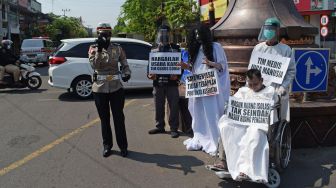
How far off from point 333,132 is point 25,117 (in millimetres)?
6327

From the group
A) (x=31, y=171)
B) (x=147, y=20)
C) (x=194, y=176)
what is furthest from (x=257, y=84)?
(x=147, y=20)

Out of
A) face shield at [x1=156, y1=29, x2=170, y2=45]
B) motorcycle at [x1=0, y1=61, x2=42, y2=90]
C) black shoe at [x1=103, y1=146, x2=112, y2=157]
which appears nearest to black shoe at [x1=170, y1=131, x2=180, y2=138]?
black shoe at [x1=103, y1=146, x2=112, y2=157]

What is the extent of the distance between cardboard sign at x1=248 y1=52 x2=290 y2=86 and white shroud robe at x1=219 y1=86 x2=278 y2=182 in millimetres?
532

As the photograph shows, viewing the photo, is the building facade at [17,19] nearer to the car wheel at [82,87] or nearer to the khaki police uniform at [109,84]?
the car wheel at [82,87]

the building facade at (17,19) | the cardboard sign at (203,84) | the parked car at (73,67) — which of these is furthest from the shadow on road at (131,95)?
the building facade at (17,19)

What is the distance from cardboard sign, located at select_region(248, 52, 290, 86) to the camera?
5277 millimetres

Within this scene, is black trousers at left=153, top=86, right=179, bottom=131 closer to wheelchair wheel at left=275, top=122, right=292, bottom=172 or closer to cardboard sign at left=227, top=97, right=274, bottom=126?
cardboard sign at left=227, top=97, right=274, bottom=126

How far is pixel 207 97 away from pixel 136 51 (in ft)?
20.6

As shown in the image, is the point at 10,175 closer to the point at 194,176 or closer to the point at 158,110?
the point at 194,176

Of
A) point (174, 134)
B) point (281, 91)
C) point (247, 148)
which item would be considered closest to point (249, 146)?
point (247, 148)

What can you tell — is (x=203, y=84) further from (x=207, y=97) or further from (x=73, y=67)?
(x=73, y=67)

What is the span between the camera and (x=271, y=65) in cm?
539

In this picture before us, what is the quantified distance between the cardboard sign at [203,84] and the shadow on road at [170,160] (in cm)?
94

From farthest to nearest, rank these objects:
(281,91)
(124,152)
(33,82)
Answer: (33,82)
(124,152)
(281,91)
